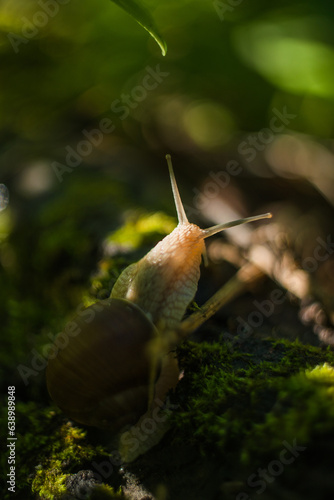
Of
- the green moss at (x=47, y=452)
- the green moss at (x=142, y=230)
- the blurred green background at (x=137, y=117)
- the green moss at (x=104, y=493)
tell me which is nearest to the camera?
the green moss at (x=104, y=493)

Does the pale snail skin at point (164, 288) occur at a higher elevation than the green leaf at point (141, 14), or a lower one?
lower

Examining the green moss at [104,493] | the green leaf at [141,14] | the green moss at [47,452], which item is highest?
the green leaf at [141,14]

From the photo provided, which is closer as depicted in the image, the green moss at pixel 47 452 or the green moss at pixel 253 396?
the green moss at pixel 253 396

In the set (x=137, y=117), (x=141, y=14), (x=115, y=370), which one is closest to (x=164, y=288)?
(x=115, y=370)

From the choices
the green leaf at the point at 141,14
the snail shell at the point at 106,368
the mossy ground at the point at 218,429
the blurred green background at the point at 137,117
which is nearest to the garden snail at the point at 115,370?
the snail shell at the point at 106,368

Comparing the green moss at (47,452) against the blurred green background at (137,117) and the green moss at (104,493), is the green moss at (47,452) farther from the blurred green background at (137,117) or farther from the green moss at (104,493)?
the blurred green background at (137,117)

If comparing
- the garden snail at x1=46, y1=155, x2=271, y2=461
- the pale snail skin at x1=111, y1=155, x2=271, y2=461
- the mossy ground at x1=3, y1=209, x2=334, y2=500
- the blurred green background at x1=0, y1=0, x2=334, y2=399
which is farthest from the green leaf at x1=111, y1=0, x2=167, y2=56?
the blurred green background at x1=0, y1=0, x2=334, y2=399

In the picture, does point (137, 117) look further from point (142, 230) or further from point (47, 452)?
point (47, 452)
